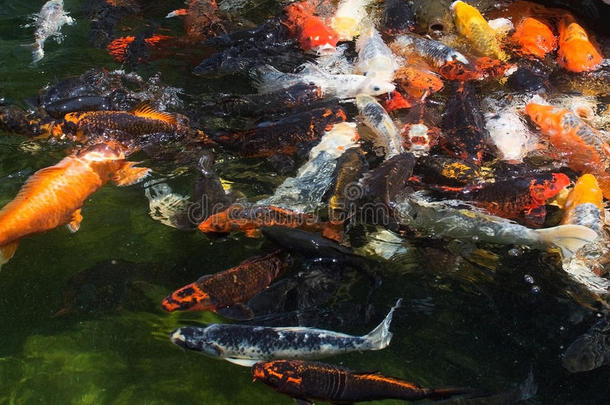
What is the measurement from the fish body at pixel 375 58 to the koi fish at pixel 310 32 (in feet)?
1.16

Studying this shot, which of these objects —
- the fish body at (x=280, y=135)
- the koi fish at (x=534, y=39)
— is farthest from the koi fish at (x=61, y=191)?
the koi fish at (x=534, y=39)

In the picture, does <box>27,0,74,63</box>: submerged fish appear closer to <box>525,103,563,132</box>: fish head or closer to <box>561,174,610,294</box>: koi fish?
<box>525,103,563,132</box>: fish head

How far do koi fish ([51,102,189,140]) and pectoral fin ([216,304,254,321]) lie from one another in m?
1.90

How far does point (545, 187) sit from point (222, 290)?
2507mm

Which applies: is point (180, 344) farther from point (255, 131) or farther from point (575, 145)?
point (575, 145)

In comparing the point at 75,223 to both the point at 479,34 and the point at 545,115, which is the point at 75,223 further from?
the point at 479,34

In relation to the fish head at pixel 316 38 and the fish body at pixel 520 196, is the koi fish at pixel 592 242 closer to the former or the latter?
the fish body at pixel 520 196

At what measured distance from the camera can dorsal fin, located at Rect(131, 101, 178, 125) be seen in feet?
15.2

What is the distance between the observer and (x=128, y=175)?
4.42 metres

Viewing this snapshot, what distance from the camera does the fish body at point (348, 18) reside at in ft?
20.7

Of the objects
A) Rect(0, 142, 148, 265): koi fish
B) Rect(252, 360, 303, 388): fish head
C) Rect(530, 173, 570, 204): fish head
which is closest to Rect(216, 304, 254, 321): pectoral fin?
Rect(252, 360, 303, 388): fish head

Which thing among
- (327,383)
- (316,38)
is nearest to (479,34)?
(316,38)

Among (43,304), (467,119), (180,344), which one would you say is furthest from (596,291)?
(43,304)

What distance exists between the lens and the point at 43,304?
3484 mm
